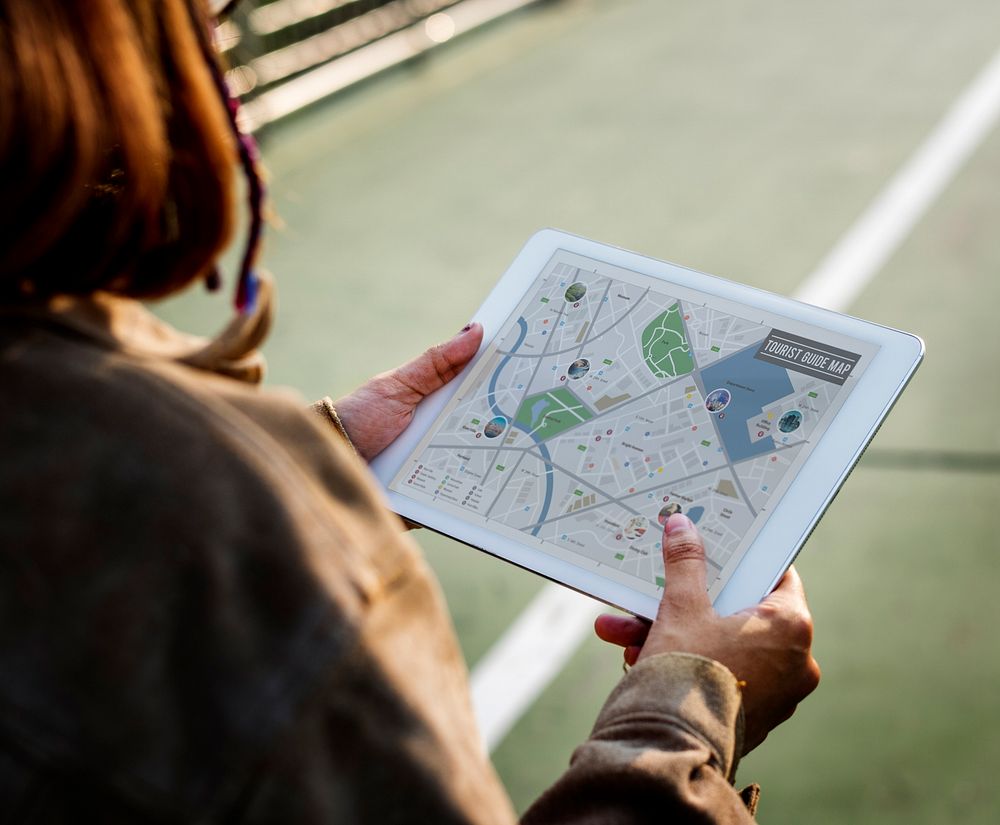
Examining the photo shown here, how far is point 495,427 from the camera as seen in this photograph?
1299mm

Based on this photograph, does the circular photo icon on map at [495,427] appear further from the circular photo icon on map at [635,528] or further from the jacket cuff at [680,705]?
the jacket cuff at [680,705]

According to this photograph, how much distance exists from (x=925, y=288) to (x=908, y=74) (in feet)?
6.50

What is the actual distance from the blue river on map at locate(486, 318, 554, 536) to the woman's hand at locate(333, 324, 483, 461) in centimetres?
5

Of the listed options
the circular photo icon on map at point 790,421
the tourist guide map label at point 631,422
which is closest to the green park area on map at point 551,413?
the tourist guide map label at point 631,422

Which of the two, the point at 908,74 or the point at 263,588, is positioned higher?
the point at 263,588

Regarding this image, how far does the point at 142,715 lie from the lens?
22.7 inches

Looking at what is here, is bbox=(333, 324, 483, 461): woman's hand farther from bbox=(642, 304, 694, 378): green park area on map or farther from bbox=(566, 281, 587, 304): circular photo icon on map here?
bbox=(642, 304, 694, 378): green park area on map

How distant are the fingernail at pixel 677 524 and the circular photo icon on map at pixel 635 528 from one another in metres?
0.02

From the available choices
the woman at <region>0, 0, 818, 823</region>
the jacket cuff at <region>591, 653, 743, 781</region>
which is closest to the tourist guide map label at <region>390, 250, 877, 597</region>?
the jacket cuff at <region>591, 653, 743, 781</region>

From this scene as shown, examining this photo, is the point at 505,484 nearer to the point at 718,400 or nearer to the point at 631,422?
the point at 631,422

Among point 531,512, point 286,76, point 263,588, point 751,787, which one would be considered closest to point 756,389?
point 531,512

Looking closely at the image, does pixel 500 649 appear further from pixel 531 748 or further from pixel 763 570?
pixel 763 570

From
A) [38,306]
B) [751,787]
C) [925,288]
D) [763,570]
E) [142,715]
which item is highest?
[38,306]

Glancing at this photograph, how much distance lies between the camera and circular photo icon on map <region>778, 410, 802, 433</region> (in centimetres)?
120
